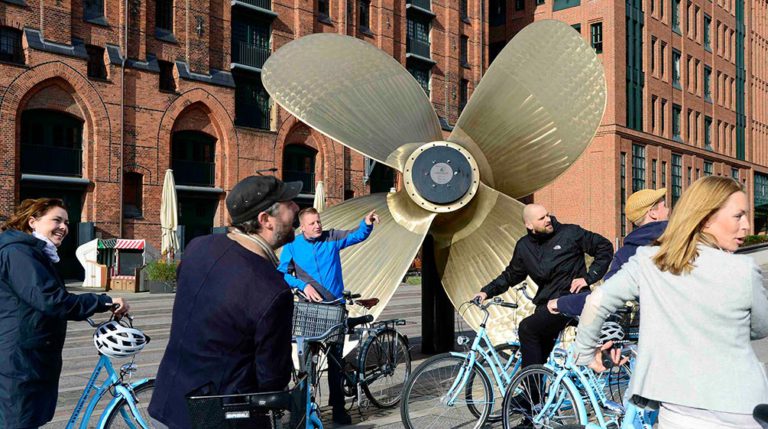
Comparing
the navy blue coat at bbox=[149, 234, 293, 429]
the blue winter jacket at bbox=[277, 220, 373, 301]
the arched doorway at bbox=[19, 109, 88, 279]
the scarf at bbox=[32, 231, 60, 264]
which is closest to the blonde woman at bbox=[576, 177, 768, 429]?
the navy blue coat at bbox=[149, 234, 293, 429]

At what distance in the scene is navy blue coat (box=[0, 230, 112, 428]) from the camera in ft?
11.0

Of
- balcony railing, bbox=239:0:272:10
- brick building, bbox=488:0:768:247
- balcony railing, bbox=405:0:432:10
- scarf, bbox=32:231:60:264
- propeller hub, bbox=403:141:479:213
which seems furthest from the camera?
brick building, bbox=488:0:768:247

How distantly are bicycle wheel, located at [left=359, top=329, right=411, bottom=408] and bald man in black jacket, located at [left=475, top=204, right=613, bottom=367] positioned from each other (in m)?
1.08

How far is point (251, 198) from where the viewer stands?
2473mm

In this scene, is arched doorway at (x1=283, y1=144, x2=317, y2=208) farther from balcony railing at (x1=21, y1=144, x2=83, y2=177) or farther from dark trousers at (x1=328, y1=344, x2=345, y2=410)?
dark trousers at (x1=328, y1=344, x2=345, y2=410)

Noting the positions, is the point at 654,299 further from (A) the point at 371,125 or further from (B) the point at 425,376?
(A) the point at 371,125

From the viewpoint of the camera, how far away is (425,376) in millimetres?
4945

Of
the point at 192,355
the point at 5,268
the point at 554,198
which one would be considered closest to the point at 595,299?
the point at 192,355

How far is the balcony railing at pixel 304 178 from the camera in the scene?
3023 centimetres

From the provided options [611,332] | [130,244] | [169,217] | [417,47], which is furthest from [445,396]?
[417,47]

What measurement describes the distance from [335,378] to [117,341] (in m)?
2.22

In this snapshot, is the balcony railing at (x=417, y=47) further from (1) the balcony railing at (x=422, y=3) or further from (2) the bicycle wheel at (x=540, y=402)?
(2) the bicycle wheel at (x=540, y=402)

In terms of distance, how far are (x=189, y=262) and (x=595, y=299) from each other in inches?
51.4

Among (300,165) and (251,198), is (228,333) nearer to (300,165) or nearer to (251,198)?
(251,198)
